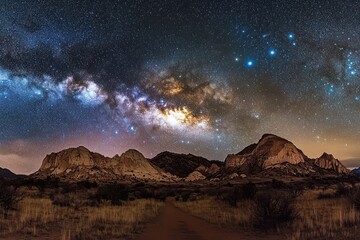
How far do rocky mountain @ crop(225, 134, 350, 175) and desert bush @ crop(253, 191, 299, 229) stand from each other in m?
131

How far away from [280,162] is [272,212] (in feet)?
489

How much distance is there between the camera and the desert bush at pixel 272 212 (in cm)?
1666

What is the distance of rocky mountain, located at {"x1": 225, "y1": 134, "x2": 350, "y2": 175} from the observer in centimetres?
15312

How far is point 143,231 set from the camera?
16094mm

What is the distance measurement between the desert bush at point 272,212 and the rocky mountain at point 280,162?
5172 inches

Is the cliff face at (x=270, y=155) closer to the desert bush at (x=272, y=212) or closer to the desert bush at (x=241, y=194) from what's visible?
the desert bush at (x=241, y=194)

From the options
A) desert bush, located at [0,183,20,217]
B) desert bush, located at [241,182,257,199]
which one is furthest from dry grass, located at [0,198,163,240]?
desert bush, located at [241,182,257,199]

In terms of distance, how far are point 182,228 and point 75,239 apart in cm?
547

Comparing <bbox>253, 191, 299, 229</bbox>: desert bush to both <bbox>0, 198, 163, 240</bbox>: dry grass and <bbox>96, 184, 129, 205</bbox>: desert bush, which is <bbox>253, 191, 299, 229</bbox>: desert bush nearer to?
<bbox>0, 198, 163, 240</bbox>: dry grass

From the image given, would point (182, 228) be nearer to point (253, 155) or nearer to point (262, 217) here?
point (262, 217)

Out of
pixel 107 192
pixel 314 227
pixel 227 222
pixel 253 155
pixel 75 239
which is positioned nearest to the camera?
pixel 75 239

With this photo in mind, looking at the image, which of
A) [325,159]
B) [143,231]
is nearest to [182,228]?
[143,231]

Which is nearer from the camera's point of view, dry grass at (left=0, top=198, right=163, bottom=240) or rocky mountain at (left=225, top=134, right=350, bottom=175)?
dry grass at (left=0, top=198, right=163, bottom=240)

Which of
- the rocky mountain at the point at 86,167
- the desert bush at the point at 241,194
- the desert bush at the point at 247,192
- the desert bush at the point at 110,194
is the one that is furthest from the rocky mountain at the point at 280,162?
the desert bush at the point at 110,194
